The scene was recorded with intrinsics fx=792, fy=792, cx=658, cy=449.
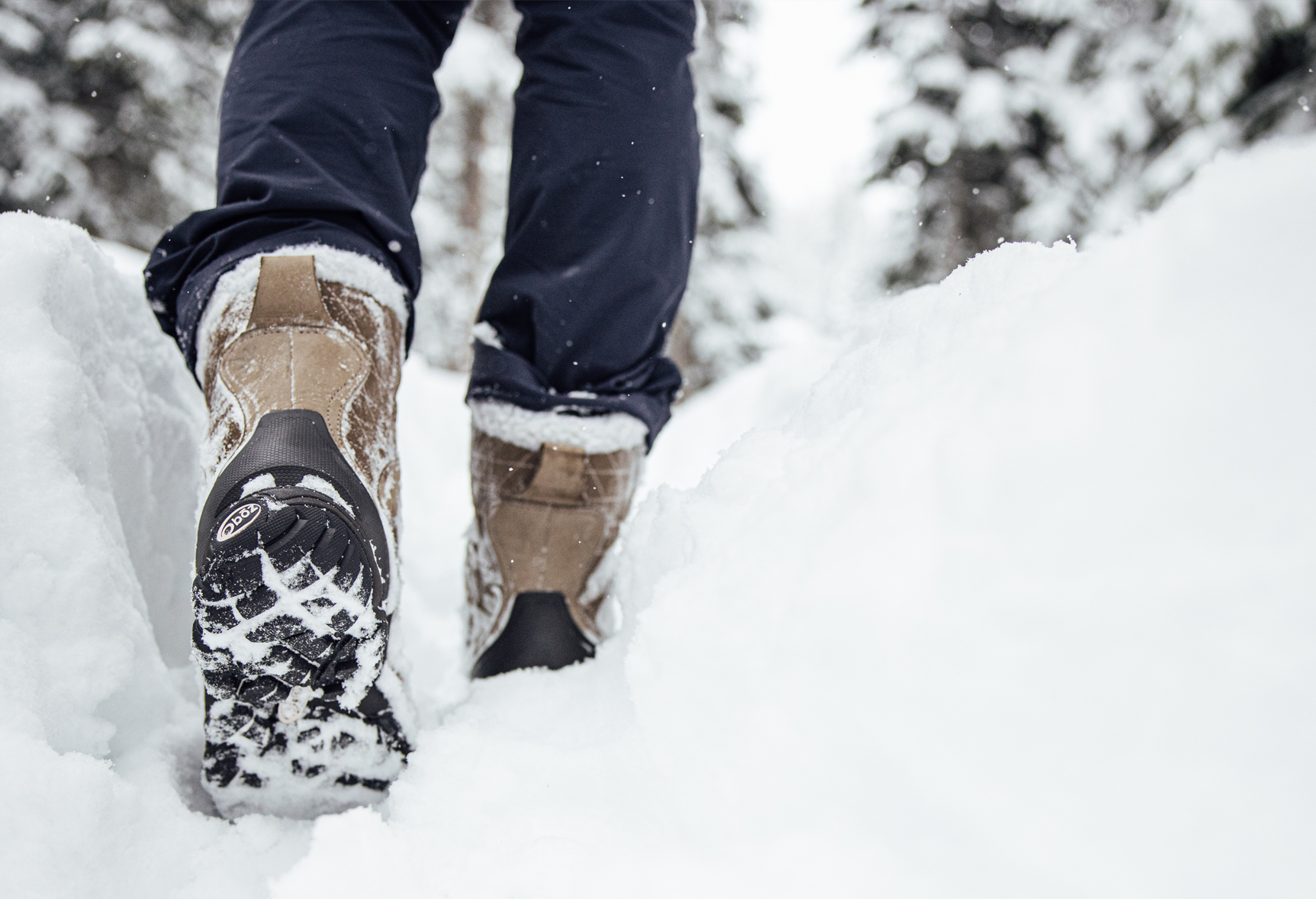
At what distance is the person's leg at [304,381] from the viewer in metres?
0.56

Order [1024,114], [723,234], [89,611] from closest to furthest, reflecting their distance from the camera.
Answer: [89,611]
[1024,114]
[723,234]

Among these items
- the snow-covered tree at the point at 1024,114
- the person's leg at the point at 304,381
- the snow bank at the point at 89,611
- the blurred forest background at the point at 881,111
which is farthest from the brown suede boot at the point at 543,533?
the snow-covered tree at the point at 1024,114

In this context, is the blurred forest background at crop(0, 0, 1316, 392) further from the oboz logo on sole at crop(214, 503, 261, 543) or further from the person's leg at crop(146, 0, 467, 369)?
the oboz logo on sole at crop(214, 503, 261, 543)

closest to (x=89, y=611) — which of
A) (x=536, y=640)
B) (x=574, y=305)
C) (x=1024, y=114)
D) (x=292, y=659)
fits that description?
(x=292, y=659)

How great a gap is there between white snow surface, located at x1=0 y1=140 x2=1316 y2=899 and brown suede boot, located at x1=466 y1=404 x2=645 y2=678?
208mm

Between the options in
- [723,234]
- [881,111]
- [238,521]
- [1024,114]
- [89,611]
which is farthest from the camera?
[723,234]

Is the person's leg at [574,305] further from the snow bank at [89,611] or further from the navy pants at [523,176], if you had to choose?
the snow bank at [89,611]

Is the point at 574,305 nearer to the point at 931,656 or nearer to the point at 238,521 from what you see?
the point at 238,521

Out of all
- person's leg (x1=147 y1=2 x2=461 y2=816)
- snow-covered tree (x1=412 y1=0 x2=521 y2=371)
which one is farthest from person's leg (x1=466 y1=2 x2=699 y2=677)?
snow-covered tree (x1=412 y1=0 x2=521 y2=371)

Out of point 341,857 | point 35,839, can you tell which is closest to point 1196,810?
point 341,857

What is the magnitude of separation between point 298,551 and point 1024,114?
749 cm

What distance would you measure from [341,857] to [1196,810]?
0.46m

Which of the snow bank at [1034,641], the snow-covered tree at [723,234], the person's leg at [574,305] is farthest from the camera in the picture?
the snow-covered tree at [723,234]

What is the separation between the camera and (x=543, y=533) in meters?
0.91
